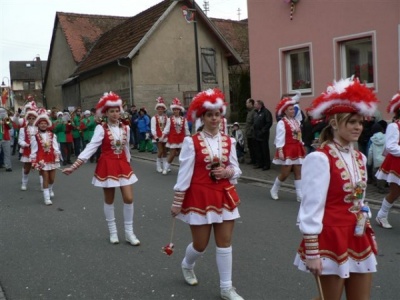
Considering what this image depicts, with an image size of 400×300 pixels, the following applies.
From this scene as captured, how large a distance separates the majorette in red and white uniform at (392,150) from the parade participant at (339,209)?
3.53 meters

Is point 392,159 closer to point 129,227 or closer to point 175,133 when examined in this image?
point 129,227

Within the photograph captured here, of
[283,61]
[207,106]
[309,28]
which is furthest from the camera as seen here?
[283,61]

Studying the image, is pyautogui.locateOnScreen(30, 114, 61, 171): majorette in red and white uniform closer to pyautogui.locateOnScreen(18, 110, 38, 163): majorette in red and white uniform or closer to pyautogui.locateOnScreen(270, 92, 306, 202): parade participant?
pyautogui.locateOnScreen(18, 110, 38, 163): majorette in red and white uniform

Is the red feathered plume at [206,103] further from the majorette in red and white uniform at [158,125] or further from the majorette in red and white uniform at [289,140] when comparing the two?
the majorette in red and white uniform at [158,125]

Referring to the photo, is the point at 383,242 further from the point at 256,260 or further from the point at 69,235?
the point at 69,235

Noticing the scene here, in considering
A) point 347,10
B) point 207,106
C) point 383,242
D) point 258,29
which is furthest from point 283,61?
→ point 207,106

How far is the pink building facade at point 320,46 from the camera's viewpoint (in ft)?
37.3

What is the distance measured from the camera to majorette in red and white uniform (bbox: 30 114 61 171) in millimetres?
9828

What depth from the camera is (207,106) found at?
4.56 metres

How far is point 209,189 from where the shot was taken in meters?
4.55

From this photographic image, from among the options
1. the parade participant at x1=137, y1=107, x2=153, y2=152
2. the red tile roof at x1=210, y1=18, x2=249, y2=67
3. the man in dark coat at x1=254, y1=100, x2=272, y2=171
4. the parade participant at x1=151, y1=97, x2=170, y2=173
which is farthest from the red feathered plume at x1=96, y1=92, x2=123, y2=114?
the red tile roof at x1=210, y1=18, x2=249, y2=67

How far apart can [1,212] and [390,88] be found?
8.88 metres

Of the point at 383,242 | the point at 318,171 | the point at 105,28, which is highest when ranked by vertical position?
the point at 105,28

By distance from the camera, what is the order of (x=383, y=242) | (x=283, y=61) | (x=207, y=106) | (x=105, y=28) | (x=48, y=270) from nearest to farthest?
1. (x=207, y=106)
2. (x=48, y=270)
3. (x=383, y=242)
4. (x=283, y=61)
5. (x=105, y=28)
